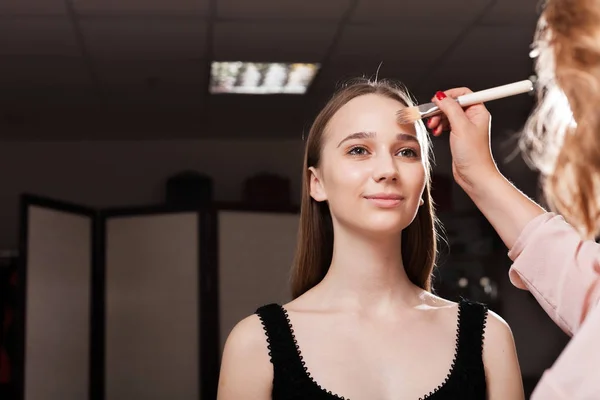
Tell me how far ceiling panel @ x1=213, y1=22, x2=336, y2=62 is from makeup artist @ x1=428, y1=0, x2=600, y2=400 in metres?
2.77

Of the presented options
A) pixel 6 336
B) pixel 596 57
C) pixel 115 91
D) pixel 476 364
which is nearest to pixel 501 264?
pixel 115 91

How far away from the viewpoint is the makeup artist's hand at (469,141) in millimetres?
1376

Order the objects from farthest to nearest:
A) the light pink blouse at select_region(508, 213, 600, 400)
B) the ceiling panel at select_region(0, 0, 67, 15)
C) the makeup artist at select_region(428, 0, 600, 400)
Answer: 1. the ceiling panel at select_region(0, 0, 67, 15)
2. the light pink blouse at select_region(508, 213, 600, 400)
3. the makeup artist at select_region(428, 0, 600, 400)

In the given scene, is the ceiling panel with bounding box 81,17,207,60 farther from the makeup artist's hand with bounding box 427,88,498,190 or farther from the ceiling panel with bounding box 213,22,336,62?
the makeup artist's hand with bounding box 427,88,498,190

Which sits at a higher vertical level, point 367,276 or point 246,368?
point 367,276

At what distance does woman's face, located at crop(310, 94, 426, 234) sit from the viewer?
1.52 meters

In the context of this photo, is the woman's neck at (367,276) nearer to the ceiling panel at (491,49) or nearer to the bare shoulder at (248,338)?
the bare shoulder at (248,338)

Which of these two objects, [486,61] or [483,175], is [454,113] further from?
[486,61]

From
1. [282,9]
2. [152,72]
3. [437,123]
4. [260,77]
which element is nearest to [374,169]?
[437,123]

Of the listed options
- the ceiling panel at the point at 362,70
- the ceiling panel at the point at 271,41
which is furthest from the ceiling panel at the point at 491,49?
the ceiling panel at the point at 271,41

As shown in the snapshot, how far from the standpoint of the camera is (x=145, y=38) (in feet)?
13.9

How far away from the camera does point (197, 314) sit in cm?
470

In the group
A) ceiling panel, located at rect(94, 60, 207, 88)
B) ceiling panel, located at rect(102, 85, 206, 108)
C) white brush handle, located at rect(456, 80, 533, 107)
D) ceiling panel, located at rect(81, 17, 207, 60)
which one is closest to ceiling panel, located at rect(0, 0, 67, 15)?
ceiling panel, located at rect(81, 17, 207, 60)

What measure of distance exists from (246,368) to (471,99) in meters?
0.61
